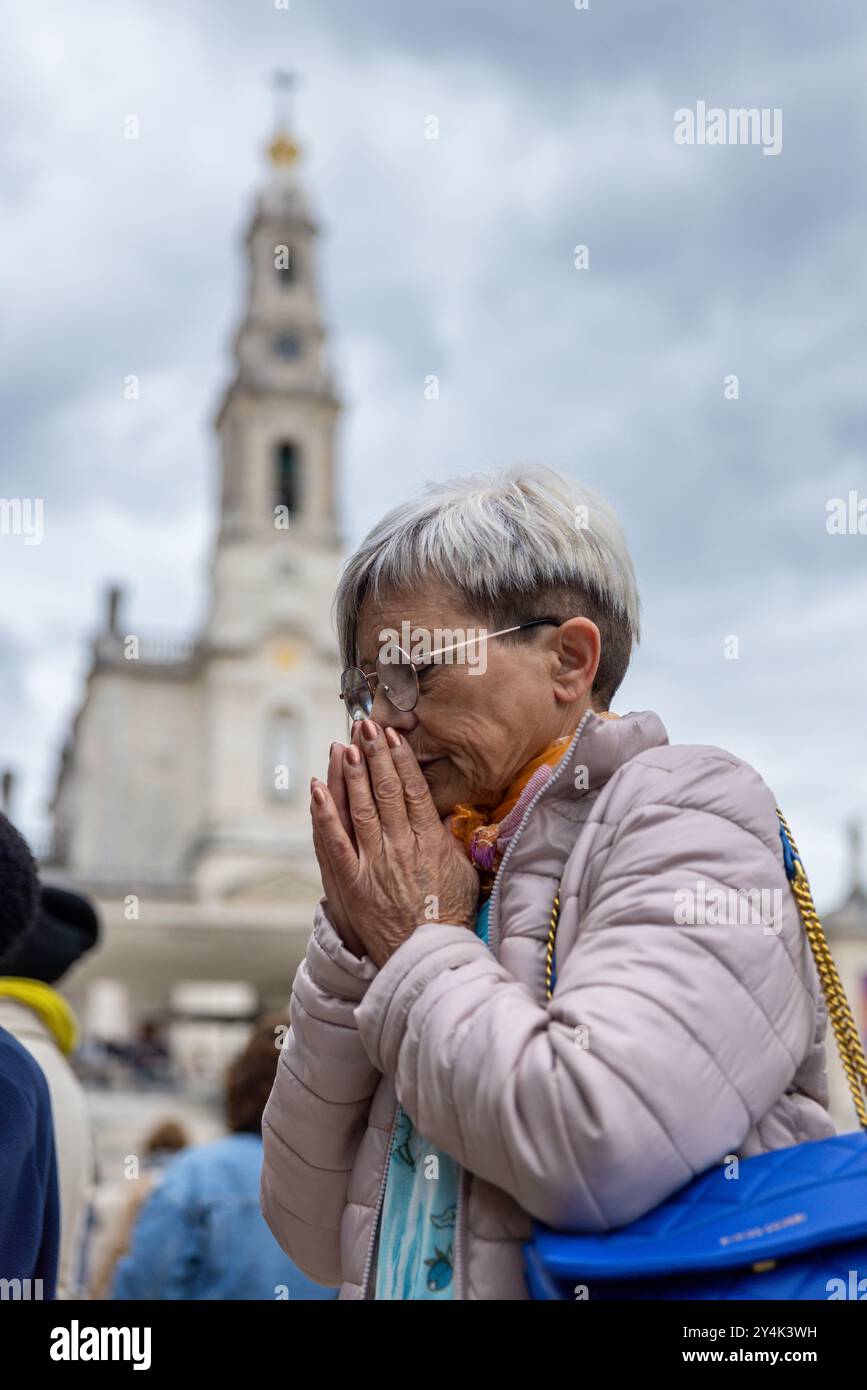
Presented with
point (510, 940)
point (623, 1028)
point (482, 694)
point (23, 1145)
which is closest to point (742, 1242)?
point (623, 1028)

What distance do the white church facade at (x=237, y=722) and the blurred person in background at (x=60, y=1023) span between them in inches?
1315

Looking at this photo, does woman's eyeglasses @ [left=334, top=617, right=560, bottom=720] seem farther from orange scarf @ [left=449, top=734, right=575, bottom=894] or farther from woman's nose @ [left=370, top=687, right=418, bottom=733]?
orange scarf @ [left=449, top=734, right=575, bottom=894]

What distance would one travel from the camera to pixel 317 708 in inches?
1674

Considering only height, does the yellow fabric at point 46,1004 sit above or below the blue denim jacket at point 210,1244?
above

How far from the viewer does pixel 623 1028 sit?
5.47 ft

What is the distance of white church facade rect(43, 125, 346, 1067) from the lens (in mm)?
39656

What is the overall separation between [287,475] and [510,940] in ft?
150

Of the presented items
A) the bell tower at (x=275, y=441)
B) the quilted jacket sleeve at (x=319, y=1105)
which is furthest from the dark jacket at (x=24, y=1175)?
the bell tower at (x=275, y=441)

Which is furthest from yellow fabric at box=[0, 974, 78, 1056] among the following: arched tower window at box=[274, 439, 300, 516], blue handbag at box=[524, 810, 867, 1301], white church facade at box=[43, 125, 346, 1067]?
arched tower window at box=[274, 439, 300, 516]

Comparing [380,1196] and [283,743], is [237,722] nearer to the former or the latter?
[283,743]

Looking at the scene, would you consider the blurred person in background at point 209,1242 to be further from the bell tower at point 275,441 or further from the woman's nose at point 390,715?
the bell tower at point 275,441

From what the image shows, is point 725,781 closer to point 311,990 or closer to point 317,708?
point 311,990

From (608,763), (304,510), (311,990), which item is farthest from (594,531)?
(304,510)

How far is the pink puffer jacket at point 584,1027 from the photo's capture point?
5.45ft
